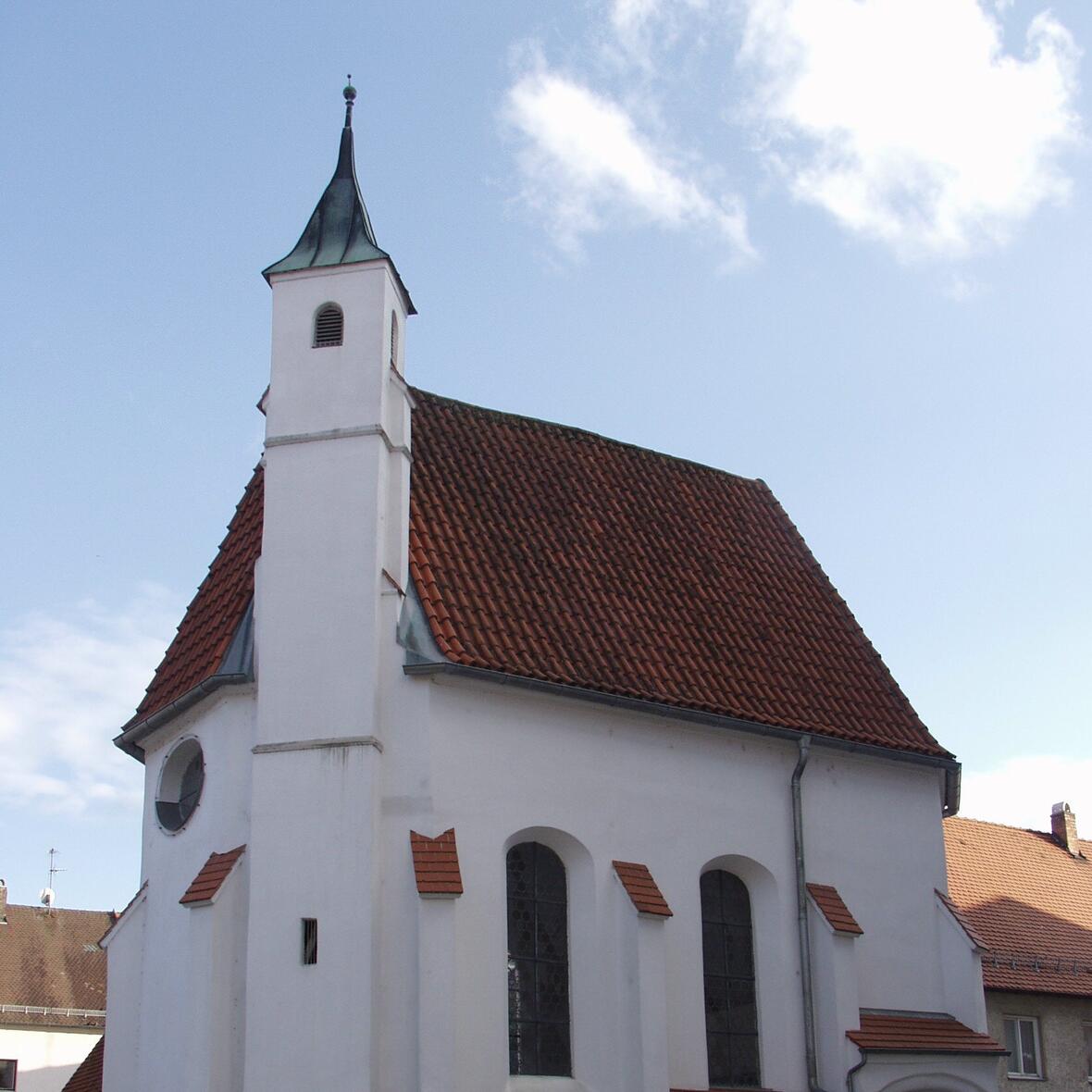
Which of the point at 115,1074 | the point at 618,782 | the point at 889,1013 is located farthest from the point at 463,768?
the point at 889,1013

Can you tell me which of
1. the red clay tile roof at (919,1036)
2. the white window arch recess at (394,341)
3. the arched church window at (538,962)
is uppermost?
the white window arch recess at (394,341)

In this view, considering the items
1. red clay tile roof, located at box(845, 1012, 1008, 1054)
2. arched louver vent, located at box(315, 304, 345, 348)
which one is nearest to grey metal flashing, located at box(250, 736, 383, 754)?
arched louver vent, located at box(315, 304, 345, 348)

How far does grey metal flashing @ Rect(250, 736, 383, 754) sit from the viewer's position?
16688 mm

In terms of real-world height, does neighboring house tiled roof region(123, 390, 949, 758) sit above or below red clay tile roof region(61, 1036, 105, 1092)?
above

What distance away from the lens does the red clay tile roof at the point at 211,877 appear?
53.5 ft

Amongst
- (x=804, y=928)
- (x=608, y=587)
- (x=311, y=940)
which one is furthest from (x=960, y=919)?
(x=311, y=940)

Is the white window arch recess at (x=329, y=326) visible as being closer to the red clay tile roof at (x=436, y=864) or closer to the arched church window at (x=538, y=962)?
the red clay tile roof at (x=436, y=864)

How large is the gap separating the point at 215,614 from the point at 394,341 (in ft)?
13.1

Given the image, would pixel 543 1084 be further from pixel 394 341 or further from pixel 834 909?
pixel 394 341

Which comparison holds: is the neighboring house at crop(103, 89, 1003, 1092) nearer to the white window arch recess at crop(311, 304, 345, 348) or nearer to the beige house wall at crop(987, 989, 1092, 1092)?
the white window arch recess at crop(311, 304, 345, 348)

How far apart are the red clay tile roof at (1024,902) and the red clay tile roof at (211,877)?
14.9 meters

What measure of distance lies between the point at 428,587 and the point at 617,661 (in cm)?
258

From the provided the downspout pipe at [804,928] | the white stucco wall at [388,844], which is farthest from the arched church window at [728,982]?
the downspout pipe at [804,928]

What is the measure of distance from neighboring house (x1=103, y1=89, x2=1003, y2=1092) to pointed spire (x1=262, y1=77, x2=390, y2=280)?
42 mm
